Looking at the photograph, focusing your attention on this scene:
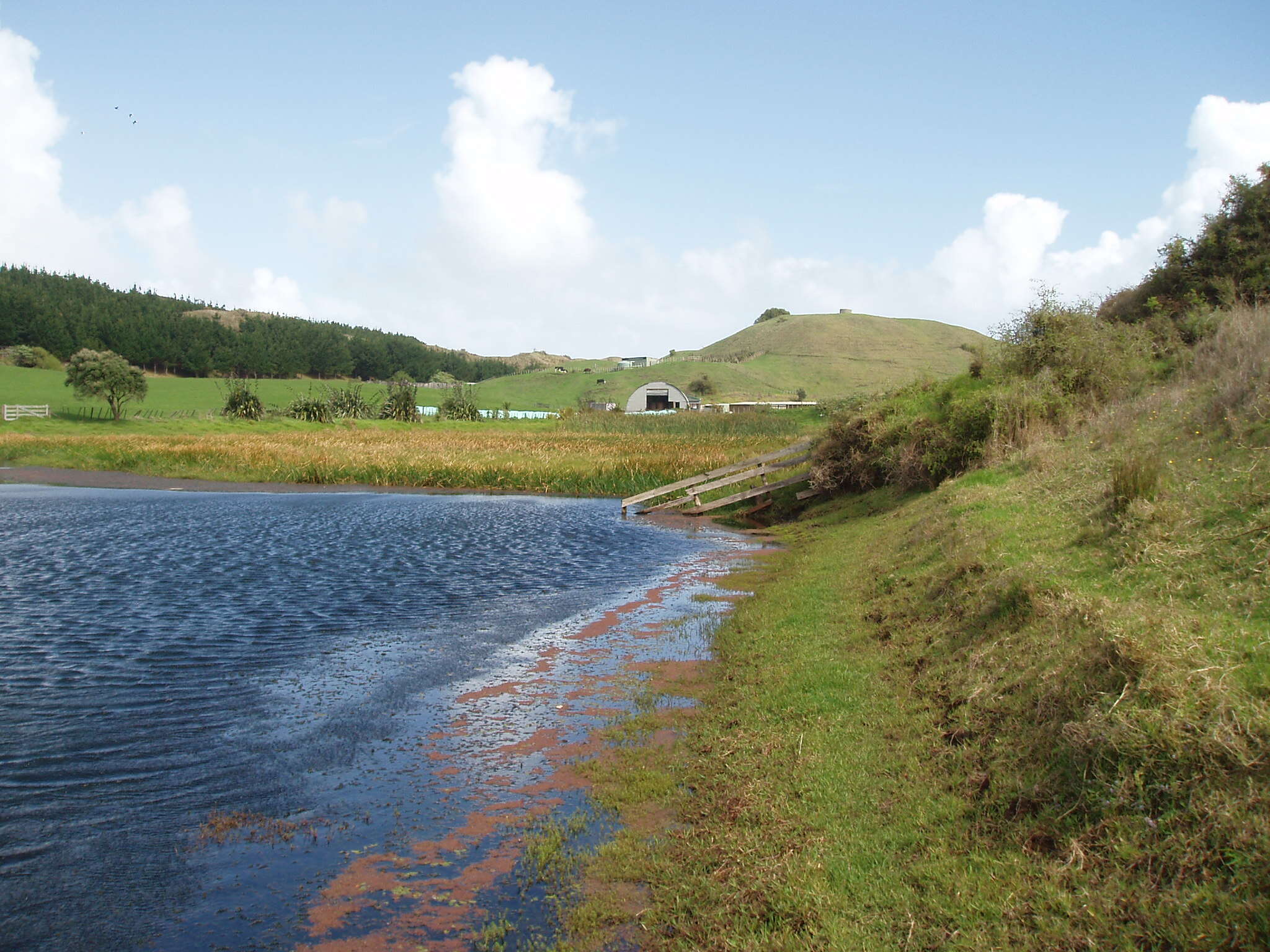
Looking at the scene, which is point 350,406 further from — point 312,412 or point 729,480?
point 729,480

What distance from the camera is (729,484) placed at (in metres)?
31.2

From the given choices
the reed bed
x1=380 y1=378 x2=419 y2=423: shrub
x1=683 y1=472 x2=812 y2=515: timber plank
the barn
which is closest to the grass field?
x1=380 y1=378 x2=419 y2=423: shrub

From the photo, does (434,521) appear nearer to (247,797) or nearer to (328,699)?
(328,699)

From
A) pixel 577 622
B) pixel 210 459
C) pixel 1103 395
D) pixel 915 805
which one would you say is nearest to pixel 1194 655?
pixel 915 805

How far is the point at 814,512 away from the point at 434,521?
12.0 meters

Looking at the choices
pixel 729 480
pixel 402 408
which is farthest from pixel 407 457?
pixel 402 408

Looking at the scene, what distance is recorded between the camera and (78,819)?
7547 millimetres

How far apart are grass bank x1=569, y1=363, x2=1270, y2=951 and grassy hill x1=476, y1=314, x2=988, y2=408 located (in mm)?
115182

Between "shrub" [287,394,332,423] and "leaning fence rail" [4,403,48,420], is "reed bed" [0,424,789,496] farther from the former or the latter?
"leaning fence rail" [4,403,48,420]

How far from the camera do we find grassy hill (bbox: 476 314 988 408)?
138 metres

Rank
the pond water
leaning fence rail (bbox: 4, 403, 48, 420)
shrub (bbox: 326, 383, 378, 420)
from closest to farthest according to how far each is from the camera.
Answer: the pond water < leaning fence rail (bbox: 4, 403, 48, 420) < shrub (bbox: 326, 383, 378, 420)

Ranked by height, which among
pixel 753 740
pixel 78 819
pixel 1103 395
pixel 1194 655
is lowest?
pixel 78 819

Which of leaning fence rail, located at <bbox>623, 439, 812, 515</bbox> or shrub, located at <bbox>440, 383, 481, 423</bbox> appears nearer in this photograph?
leaning fence rail, located at <bbox>623, 439, 812, 515</bbox>

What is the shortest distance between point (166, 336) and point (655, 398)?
77186 millimetres
